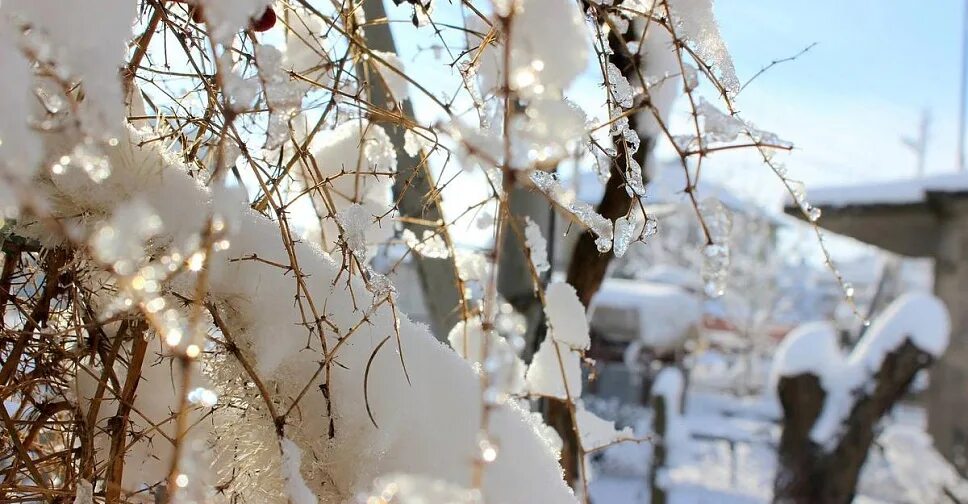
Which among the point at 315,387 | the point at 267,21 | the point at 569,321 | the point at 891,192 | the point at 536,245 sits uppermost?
the point at 891,192

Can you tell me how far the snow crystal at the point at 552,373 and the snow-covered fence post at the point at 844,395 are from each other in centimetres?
315

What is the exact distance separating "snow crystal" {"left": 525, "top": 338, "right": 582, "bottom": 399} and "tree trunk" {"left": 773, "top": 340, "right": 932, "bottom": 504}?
315cm

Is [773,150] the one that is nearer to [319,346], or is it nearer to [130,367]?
[319,346]

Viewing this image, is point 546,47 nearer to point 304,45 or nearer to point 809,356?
point 304,45

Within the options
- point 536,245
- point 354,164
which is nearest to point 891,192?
point 536,245

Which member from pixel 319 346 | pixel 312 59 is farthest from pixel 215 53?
pixel 312 59

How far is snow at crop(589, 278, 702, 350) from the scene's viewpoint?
25.0ft

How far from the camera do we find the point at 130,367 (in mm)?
624

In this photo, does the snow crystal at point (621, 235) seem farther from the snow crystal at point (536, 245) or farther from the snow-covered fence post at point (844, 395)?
the snow-covered fence post at point (844, 395)

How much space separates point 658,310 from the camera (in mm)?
A: 7750

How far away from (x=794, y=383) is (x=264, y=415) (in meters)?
3.71

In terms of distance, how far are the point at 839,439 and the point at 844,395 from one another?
0.22m

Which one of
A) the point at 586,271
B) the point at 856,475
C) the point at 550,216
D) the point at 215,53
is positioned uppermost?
the point at 550,216

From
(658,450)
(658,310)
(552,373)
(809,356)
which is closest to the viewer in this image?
(552,373)
